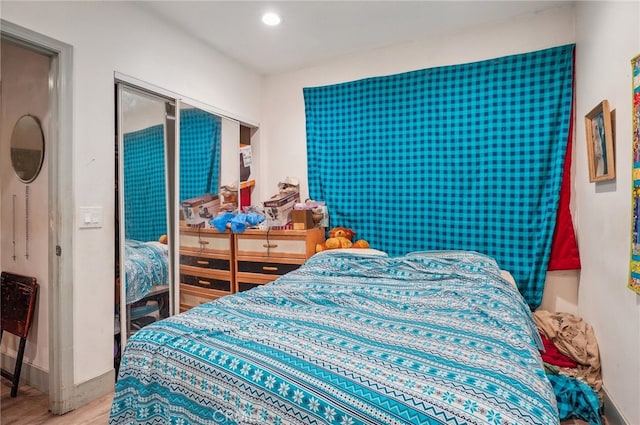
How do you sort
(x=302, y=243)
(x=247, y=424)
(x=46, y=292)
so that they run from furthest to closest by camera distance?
(x=302, y=243), (x=46, y=292), (x=247, y=424)

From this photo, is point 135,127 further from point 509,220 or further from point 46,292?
point 509,220

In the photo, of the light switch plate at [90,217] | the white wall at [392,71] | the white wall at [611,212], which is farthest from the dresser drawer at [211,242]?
the white wall at [611,212]

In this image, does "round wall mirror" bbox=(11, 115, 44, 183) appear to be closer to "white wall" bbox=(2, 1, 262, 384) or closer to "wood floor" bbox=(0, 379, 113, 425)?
"white wall" bbox=(2, 1, 262, 384)

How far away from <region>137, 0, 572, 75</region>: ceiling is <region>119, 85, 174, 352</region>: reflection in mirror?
0.70 m

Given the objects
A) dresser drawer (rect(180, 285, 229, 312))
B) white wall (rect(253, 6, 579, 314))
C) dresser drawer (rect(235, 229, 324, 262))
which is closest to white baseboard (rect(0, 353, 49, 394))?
dresser drawer (rect(180, 285, 229, 312))

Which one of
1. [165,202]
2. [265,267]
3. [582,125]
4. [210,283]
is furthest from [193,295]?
[582,125]

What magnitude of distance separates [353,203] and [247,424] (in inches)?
92.0

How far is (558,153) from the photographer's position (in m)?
2.47

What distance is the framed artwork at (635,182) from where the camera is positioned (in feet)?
4.65

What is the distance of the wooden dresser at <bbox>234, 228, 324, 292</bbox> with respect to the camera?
9.47ft

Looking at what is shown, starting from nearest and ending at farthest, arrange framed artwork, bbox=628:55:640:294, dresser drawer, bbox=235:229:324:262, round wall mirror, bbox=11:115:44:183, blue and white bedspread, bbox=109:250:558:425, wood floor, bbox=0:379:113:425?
blue and white bedspread, bbox=109:250:558:425 < framed artwork, bbox=628:55:640:294 < wood floor, bbox=0:379:113:425 < round wall mirror, bbox=11:115:44:183 < dresser drawer, bbox=235:229:324:262

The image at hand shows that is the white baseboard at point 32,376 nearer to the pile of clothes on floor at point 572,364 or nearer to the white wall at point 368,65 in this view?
the white wall at point 368,65

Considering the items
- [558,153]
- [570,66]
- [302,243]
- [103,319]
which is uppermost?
[570,66]

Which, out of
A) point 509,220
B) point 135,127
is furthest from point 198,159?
point 509,220
